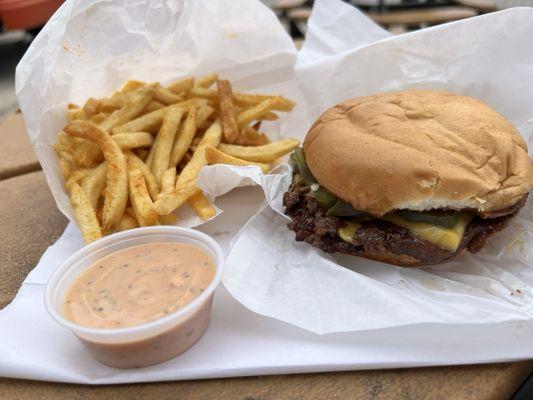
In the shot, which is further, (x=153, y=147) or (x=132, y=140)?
(x=153, y=147)

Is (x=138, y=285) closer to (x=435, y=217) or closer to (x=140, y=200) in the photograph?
(x=140, y=200)

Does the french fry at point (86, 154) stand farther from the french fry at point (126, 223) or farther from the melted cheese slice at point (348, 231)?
the melted cheese slice at point (348, 231)

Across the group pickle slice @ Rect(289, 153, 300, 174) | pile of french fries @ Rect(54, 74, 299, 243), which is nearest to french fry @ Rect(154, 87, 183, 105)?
pile of french fries @ Rect(54, 74, 299, 243)

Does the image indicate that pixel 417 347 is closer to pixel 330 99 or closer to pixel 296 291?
pixel 296 291

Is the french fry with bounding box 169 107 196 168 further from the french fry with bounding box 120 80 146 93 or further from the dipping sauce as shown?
the dipping sauce

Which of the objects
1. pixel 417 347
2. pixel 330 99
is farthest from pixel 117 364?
pixel 330 99

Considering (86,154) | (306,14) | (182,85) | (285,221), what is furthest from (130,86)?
(306,14)

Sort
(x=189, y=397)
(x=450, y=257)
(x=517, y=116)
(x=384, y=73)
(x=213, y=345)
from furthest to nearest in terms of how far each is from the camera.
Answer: (x=384, y=73), (x=517, y=116), (x=450, y=257), (x=213, y=345), (x=189, y=397)
